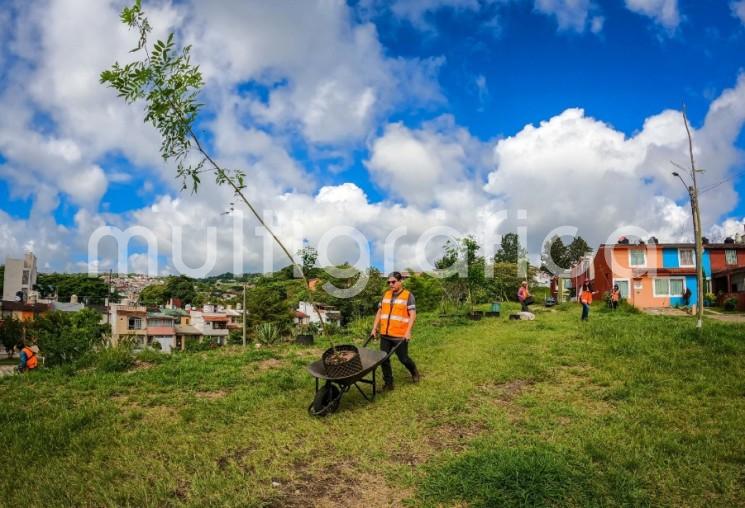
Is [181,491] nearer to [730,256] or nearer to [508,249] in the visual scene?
[730,256]

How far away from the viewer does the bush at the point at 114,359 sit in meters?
9.51

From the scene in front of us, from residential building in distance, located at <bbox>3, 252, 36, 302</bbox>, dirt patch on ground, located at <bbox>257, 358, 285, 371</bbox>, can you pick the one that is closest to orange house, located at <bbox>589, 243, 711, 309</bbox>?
dirt patch on ground, located at <bbox>257, 358, 285, 371</bbox>

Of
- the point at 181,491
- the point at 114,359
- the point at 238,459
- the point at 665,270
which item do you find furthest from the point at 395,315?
the point at 665,270

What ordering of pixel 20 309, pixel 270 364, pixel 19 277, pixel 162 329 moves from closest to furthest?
pixel 270 364
pixel 162 329
pixel 20 309
pixel 19 277

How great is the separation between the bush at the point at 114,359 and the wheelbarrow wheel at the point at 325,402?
5508 mm

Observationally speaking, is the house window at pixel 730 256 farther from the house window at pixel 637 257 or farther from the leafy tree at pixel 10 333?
the leafy tree at pixel 10 333

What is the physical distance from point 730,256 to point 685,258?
168 inches

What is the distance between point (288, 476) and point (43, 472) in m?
2.55

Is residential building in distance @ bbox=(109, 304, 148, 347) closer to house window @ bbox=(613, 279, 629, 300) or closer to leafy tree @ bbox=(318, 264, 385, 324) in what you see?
leafy tree @ bbox=(318, 264, 385, 324)

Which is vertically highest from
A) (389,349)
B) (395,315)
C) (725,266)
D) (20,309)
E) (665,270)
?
(725,266)

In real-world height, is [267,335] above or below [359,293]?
below

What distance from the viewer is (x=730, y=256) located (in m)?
31.8

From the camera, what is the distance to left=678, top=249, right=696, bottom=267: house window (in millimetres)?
30484

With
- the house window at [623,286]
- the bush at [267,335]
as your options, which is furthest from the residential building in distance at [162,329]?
the house window at [623,286]
